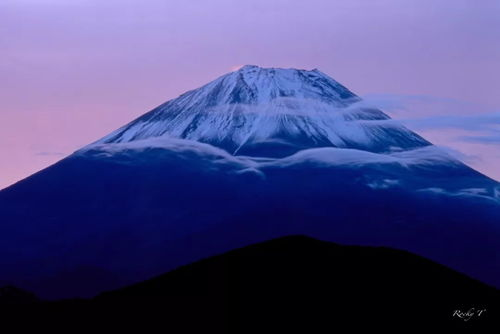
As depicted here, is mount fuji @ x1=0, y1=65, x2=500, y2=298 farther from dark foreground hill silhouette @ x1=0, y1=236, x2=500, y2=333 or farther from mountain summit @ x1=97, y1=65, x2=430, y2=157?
dark foreground hill silhouette @ x1=0, y1=236, x2=500, y2=333

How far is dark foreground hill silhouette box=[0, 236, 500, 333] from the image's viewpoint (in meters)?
31.2

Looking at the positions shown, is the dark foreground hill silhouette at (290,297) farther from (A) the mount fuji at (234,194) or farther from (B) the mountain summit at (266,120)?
(B) the mountain summit at (266,120)

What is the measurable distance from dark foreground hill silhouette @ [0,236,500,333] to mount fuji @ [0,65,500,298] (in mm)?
24452

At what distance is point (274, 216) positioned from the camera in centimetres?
7019

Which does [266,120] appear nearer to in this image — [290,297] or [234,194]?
[234,194]

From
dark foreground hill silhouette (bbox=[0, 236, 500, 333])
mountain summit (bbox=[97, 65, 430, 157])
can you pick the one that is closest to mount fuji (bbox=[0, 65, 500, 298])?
mountain summit (bbox=[97, 65, 430, 157])

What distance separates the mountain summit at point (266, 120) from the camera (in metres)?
77.0

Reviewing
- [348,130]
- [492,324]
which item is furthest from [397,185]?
[492,324]

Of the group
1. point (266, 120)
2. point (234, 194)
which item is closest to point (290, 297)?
point (234, 194)

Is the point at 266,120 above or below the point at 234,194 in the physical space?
above

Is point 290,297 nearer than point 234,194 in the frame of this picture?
Yes

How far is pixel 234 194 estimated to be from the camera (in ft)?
237

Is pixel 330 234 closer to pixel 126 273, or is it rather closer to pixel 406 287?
pixel 126 273

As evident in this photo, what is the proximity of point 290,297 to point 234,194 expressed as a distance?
38.7 metres
